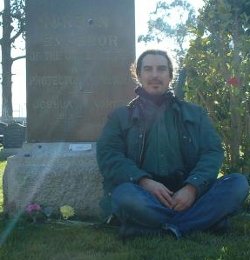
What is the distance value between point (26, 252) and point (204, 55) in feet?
9.79

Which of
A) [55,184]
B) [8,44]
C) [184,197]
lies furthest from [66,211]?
[8,44]

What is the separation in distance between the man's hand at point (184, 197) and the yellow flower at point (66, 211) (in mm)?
1182

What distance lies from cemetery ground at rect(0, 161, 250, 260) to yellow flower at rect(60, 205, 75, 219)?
314mm

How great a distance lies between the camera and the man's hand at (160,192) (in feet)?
11.8

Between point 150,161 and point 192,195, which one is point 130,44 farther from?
point 192,195

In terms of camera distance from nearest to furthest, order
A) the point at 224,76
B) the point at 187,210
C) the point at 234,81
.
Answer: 1. the point at 187,210
2. the point at 234,81
3. the point at 224,76

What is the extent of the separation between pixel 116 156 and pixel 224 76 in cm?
200

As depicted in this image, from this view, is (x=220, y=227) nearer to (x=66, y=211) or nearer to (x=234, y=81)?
(x=66, y=211)

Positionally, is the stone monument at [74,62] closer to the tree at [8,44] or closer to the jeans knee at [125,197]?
the jeans knee at [125,197]

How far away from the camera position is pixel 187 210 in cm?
368

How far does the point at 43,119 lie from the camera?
17.6ft

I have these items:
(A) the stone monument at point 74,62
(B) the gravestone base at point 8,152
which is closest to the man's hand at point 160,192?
(A) the stone monument at point 74,62

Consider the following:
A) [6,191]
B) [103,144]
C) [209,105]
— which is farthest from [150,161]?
[209,105]

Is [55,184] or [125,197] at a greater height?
[125,197]
